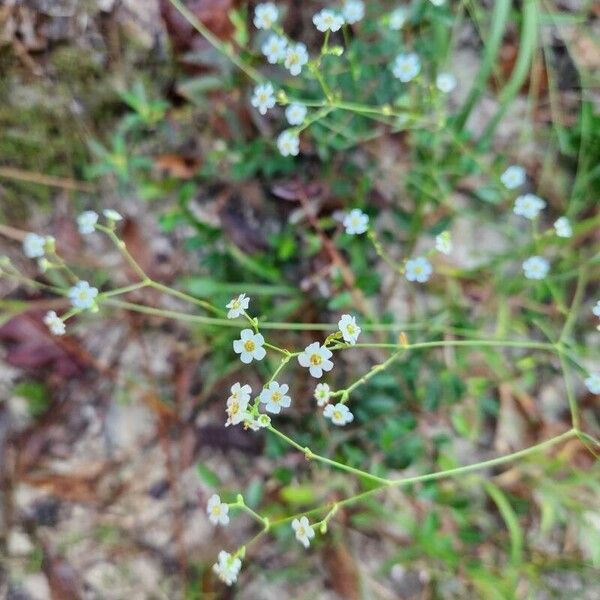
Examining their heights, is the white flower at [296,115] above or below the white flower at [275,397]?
above

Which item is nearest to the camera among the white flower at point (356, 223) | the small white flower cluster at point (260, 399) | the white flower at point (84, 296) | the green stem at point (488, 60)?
the small white flower cluster at point (260, 399)

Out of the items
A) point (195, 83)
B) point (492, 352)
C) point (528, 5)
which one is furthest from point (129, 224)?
point (528, 5)

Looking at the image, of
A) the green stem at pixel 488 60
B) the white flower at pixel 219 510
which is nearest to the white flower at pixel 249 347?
the white flower at pixel 219 510

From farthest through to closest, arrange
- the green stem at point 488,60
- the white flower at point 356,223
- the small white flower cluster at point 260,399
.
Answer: the green stem at point 488,60 → the white flower at point 356,223 → the small white flower cluster at point 260,399

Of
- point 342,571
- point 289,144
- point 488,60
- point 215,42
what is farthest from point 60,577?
point 488,60

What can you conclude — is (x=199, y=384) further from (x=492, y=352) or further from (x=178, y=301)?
(x=492, y=352)

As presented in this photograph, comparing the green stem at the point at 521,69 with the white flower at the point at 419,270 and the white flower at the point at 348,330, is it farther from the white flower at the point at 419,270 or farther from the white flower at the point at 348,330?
the white flower at the point at 348,330

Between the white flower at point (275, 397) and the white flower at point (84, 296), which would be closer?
the white flower at point (275, 397)

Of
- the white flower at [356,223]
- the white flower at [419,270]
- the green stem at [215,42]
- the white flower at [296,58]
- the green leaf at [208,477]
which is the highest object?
the white flower at [296,58]

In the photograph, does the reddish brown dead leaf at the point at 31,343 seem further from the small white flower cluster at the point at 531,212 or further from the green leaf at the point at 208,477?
the small white flower cluster at the point at 531,212

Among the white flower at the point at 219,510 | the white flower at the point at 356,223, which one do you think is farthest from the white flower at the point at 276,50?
the white flower at the point at 219,510

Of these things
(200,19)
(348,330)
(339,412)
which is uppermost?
(200,19)

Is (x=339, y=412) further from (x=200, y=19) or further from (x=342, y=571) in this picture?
(x=200, y=19)
